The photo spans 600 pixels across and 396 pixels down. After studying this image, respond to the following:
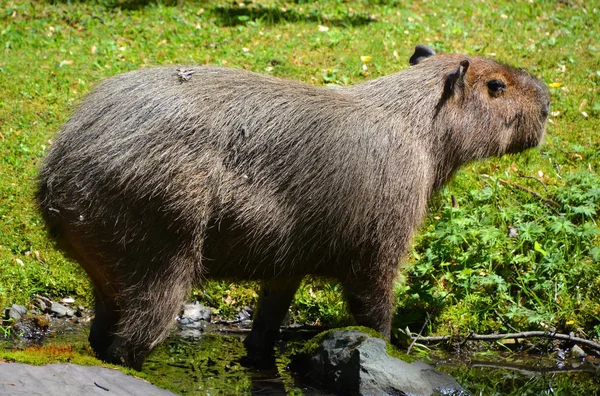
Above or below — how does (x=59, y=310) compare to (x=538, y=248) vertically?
below

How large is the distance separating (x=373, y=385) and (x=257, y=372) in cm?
97

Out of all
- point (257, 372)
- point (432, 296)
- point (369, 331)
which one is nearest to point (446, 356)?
point (432, 296)

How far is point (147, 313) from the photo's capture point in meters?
4.96

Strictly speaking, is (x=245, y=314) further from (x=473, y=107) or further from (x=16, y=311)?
(x=473, y=107)

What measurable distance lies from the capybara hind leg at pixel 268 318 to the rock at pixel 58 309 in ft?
4.86

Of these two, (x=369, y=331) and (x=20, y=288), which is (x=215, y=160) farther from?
(x=20, y=288)

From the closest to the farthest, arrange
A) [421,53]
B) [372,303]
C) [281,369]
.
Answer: [372,303] < [281,369] < [421,53]

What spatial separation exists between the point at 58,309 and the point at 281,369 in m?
1.92

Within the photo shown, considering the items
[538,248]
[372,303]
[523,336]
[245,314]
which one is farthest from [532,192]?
[245,314]

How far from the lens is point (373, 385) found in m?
5.13

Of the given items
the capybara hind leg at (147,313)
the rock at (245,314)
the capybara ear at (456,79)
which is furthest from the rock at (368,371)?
the capybara ear at (456,79)

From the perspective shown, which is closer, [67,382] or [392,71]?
[67,382]

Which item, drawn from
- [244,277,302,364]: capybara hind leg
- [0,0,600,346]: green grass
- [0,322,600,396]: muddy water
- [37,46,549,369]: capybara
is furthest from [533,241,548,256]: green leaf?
[244,277,302,364]: capybara hind leg

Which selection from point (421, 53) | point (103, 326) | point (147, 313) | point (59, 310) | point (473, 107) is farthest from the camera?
point (59, 310)
